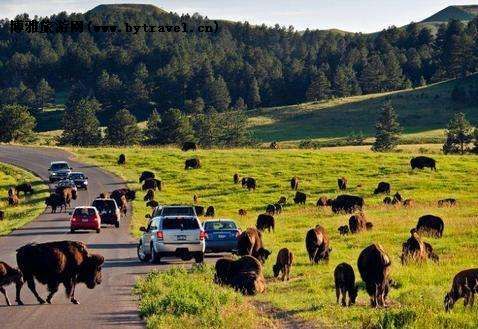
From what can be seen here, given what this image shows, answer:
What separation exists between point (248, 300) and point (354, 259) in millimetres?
8653

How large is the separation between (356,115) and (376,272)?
150m

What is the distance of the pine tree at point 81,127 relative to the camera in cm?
14712

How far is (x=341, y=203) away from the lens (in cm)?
4900

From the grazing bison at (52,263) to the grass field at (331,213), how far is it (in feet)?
14.5

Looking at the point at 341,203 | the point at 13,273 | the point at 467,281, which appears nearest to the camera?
the point at 467,281

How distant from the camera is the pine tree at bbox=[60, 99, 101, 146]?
147125 millimetres

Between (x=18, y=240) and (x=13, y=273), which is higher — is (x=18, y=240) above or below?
below

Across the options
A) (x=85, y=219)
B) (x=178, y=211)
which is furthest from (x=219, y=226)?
(x=85, y=219)

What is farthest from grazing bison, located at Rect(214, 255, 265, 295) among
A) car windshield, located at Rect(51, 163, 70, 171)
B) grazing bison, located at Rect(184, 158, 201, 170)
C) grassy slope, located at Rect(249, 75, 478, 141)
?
grassy slope, located at Rect(249, 75, 478, 141)

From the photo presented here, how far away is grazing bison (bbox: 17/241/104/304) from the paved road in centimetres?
45

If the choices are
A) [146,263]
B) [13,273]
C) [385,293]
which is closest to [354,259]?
[146,263]

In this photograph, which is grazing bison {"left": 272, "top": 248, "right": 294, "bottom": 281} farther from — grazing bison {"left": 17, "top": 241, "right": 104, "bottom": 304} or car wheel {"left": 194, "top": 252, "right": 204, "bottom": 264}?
grazing bison {"left": 17, "top": 241, "right": 104, "bottom": 304}

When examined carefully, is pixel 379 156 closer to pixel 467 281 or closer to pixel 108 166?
pixel 108 166

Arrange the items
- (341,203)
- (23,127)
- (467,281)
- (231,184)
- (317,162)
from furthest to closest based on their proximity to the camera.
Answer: (23,127) < (317,162) < (231,184) < (341,203) < (467,281)
